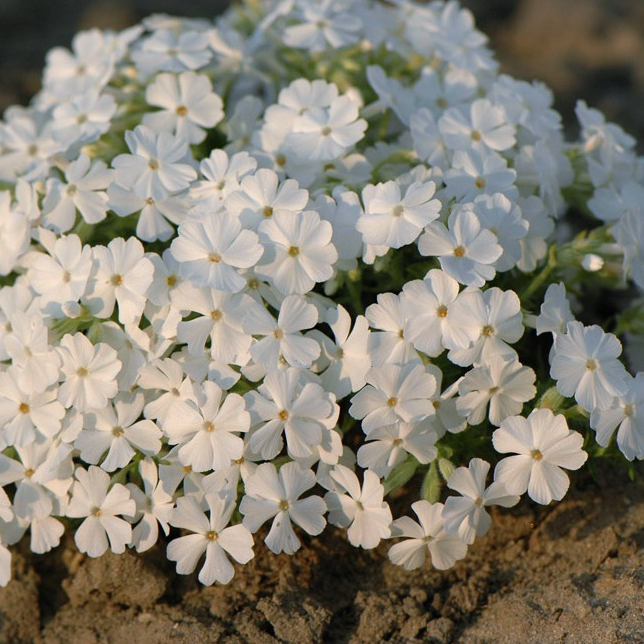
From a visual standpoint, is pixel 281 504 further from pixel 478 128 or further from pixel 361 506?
pixel 478 128

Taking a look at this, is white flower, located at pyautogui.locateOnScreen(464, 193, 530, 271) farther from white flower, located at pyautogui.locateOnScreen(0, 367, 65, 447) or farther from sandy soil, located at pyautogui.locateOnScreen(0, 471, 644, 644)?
white flower, located at pyautogui.locateOnScreen(0, 367, 65, 447)

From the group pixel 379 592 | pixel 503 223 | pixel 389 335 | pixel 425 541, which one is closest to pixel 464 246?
pixel 503 223

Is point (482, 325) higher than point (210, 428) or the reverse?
higher

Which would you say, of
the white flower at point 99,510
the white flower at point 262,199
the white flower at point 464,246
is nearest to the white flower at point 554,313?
the white flower at point 464,246

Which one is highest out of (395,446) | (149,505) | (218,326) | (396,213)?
(396,213)

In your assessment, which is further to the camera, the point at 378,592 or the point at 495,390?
the point at 378,592

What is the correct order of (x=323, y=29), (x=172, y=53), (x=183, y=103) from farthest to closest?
1. (x=323, y=29)
2. (x=172, y=53)
3. (x=183, y=103)

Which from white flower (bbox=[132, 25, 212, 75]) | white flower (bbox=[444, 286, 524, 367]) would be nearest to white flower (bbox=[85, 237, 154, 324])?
white flower (bbox=[444, 286, 524, 367])

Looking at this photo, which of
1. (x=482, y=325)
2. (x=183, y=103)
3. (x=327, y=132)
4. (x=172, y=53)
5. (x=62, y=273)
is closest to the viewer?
(x=482, y=325)
